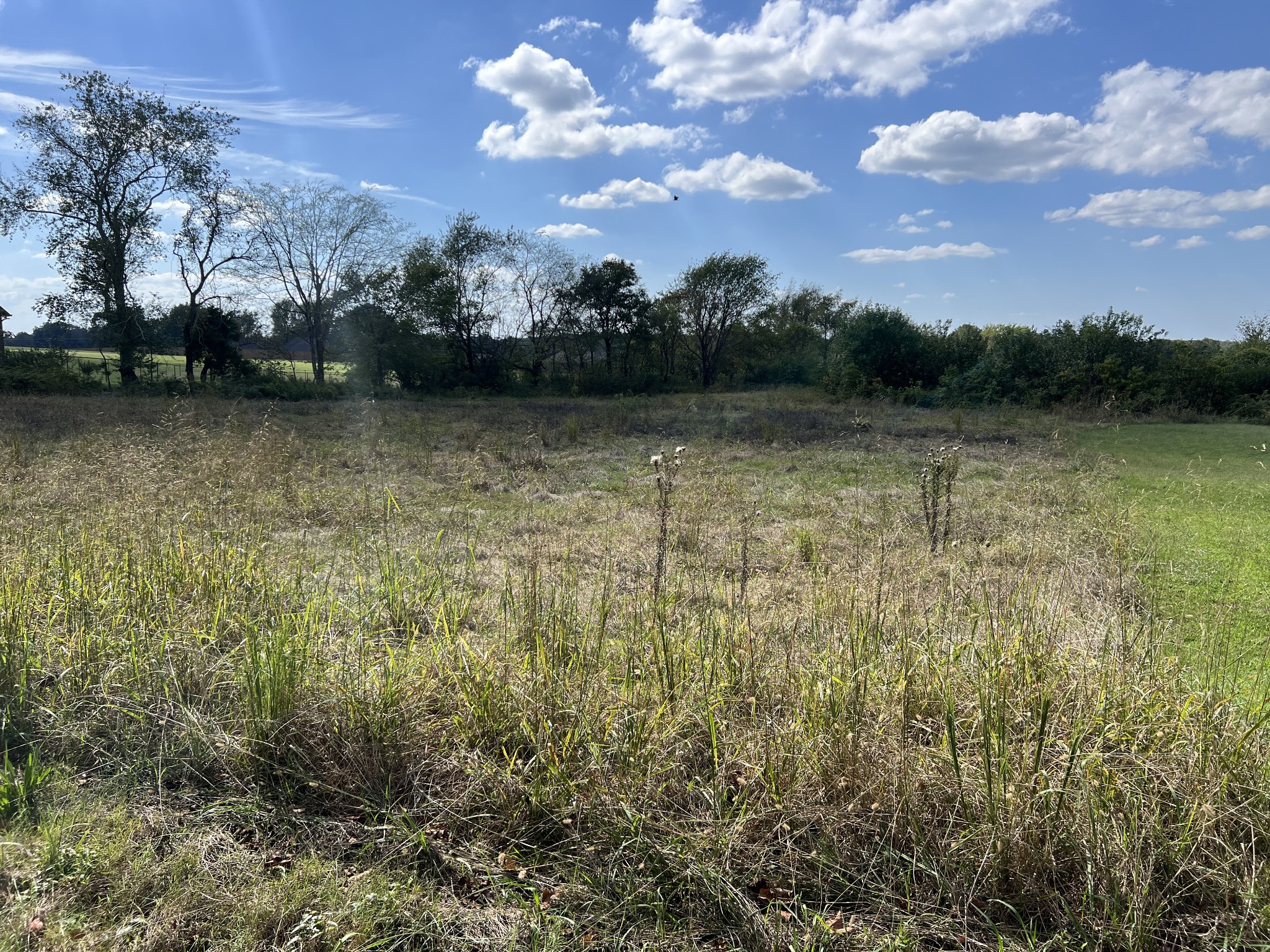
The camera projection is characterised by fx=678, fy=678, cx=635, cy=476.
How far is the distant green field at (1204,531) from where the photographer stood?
379 cm

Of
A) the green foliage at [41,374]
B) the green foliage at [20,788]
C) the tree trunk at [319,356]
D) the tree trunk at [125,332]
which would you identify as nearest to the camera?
the green foliage at [20,788]

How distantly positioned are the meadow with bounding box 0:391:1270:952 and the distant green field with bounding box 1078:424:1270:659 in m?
0.13

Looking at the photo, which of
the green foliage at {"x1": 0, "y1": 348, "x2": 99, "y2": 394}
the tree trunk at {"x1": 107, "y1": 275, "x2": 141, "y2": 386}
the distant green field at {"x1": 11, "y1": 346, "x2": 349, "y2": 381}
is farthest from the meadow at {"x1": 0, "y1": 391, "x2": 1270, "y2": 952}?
the distant green field at {"x1": 11, "y1": 346, "x2": 349, "y2": 381}

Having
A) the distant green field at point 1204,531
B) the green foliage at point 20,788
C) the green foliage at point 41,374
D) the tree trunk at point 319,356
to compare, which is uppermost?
the tree trunk at point 319,356

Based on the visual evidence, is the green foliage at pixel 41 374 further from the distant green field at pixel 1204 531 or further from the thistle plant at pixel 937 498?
the distant green field at pixel 1204 531

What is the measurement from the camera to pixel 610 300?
3672cm

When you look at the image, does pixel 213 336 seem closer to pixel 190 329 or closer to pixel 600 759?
pixel 190 329

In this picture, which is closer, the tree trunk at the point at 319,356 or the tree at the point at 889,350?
the tree at the point at 889,350

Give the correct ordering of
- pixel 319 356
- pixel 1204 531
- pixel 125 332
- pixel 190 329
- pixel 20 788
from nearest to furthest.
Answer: pixel 20 788, pixel 1204 531, pixel 125 332, pixel 190 329, pixel 319 356

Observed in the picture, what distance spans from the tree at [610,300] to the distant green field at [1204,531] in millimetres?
28002

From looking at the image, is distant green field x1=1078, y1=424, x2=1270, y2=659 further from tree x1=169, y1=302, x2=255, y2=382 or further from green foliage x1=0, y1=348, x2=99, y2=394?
tree x1=169, y1=302, x2=255, y2=382

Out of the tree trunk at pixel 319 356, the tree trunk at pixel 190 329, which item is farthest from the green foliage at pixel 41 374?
the tree trunk at pixel 319 356

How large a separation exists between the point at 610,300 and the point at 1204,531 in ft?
109

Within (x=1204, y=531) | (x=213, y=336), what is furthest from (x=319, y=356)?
(x=1204, y=531)
